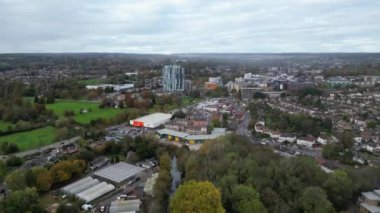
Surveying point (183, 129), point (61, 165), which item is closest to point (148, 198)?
point (61, 165)

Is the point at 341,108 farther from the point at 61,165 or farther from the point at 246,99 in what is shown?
the point at 61,165

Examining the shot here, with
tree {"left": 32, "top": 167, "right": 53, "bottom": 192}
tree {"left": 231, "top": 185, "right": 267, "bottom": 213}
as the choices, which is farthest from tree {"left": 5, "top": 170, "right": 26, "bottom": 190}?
tree {"left": 231, "top": 185, "right": 267, "bottom": 213}

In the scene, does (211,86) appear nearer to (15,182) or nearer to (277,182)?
(277,182)

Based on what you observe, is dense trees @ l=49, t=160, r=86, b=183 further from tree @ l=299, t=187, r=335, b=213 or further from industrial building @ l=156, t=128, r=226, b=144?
tree @ l=299, t=187, r=335, b=213

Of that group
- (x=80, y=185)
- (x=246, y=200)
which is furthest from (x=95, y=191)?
(x=246, y=200)

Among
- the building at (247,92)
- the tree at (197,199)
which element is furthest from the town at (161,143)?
the tree at (197,199)

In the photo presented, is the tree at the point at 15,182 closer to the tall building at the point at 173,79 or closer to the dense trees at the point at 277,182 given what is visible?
the dense trees at the point at 277,182
